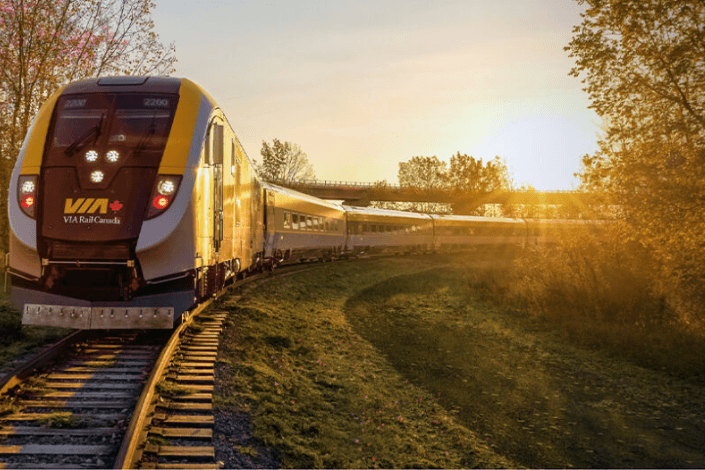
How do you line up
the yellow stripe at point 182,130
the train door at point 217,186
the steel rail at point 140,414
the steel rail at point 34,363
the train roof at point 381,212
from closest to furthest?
the steel rail at point 140,414 < the steel rail at point 34,363 < the yellow stripe at point 182,130 < the train door at point 217,186 < the train roof at point 381,212

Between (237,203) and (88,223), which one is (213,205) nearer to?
(88,223)

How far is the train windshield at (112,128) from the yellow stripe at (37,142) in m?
0.11

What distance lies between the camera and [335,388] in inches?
361

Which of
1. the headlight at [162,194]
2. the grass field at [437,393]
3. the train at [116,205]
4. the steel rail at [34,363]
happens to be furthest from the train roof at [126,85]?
the grass field at [437,393]

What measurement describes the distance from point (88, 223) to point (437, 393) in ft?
20.5

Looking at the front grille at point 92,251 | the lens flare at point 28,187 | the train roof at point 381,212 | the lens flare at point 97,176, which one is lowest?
the front grille at point 92,251

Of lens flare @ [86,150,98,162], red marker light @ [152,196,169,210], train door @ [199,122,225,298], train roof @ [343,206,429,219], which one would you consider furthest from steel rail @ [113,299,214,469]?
train roof @ [343,206,429,219]

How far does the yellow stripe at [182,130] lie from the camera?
7801mm

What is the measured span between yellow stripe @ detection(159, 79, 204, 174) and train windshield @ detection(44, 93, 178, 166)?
99 millimetres

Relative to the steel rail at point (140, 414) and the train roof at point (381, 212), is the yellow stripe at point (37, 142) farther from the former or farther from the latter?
the train roof at point (381, 212)

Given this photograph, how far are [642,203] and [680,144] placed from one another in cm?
154

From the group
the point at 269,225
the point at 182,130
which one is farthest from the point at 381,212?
the point at 182,130

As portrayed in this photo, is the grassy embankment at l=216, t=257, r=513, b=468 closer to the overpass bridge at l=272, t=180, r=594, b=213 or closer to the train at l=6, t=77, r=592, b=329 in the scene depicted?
the train at l=6, t=77, r=592, b=329

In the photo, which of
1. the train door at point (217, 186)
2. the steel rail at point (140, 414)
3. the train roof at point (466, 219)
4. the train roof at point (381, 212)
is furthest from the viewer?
the train roof at point (466, 219)
